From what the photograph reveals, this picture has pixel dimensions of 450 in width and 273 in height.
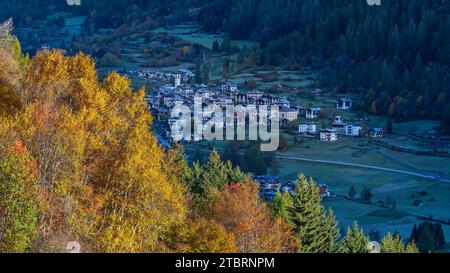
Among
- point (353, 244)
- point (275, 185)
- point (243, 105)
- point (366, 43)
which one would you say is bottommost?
point (243, 105)

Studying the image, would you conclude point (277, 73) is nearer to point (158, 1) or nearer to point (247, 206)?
point (158, 1)

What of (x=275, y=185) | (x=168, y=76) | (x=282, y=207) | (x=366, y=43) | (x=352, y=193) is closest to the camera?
(x=282, y=207)

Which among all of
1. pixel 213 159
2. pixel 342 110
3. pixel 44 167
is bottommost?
pixel 342 110

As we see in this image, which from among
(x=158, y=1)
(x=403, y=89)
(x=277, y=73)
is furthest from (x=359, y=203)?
(x=158, y=1)

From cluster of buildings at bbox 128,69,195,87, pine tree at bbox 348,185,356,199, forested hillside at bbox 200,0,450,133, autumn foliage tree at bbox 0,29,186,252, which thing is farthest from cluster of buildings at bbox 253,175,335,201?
cluster of buildings at bbox 128,69,195,87

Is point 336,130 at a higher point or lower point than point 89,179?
lower

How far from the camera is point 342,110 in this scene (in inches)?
3140

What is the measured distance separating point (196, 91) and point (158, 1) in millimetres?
47546

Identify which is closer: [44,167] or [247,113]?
[44,167]

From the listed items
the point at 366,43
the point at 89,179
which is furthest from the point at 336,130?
the point at 89,179

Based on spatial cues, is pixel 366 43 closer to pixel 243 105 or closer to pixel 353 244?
pixel 243 105

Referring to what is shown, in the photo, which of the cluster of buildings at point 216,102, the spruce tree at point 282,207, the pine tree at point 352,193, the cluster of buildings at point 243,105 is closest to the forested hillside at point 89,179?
the spruce tree at point 282,207

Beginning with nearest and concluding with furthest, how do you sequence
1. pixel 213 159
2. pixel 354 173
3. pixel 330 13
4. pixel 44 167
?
pixel 44 167 < pixel 213 159 < pixel 354 173 < pixel 330 13

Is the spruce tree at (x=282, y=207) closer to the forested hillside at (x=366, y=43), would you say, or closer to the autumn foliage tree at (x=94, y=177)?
the autumn foliage tree at (x=94, y=177)
